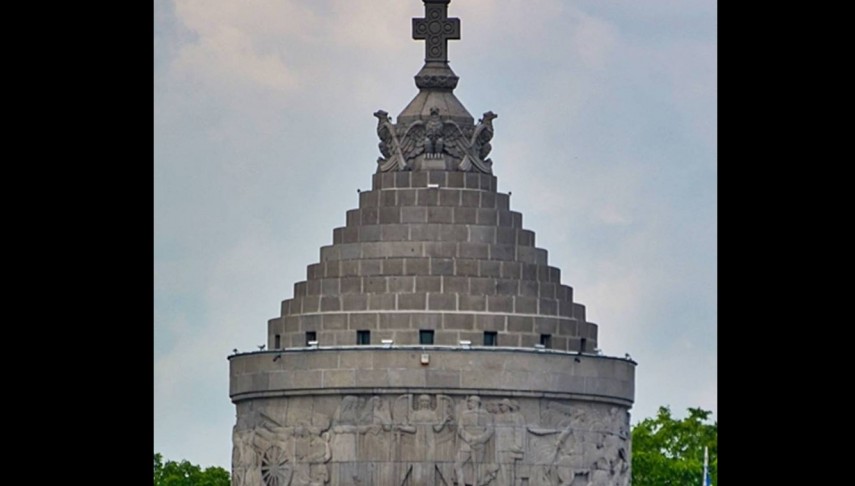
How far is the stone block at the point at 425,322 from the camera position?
200 feet

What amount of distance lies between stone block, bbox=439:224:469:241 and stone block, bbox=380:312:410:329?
111 inches

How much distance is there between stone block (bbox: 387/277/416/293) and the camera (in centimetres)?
6212

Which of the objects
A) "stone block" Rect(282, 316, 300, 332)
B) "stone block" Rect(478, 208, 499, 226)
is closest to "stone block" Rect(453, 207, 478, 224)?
"stone block" Rect(478, 208, 499, 226)

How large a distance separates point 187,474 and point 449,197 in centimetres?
3595

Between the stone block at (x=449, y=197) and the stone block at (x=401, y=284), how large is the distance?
7.22 feet

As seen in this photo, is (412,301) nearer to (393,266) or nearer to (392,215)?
Result: (393,266)

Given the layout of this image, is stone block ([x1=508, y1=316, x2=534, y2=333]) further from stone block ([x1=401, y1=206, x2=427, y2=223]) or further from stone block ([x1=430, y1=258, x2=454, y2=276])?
stone block ([x1=401, y1=206, x2=427, y2=223])

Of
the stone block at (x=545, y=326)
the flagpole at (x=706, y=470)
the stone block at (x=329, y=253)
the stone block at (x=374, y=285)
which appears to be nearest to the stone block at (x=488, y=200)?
the stone block at (x=374, y=285)

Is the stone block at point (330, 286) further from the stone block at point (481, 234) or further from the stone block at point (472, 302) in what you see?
the stone block at point (481, 234)

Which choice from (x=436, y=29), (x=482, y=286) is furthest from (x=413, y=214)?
(x=436, y=29)
